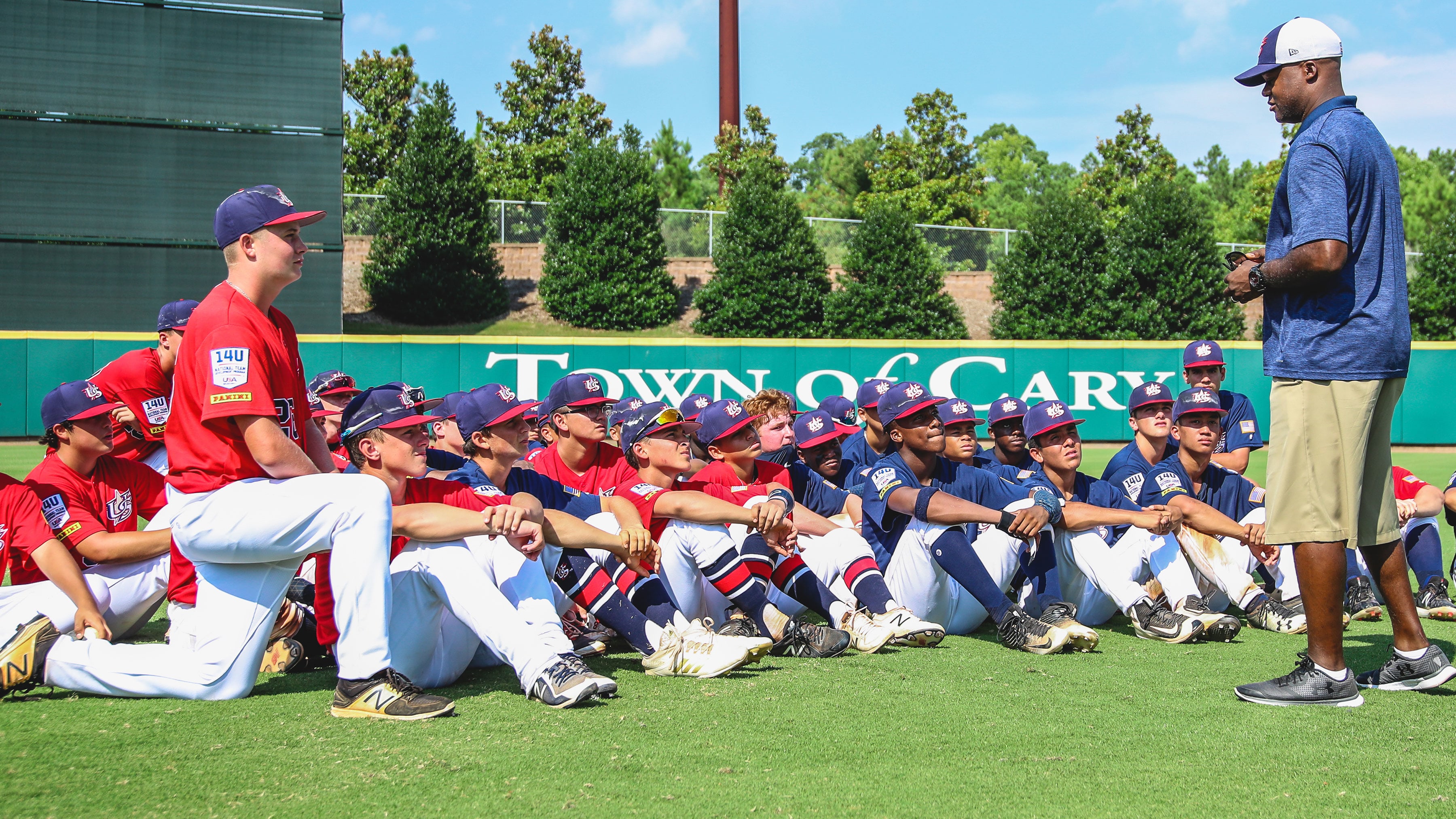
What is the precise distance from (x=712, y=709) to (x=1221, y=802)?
54.6 inches

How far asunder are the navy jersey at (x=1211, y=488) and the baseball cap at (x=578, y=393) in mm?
2473

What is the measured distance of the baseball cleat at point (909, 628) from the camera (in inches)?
165

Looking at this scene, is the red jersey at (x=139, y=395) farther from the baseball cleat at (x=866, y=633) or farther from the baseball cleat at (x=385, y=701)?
the baseball cleat at (x=866, y=633)

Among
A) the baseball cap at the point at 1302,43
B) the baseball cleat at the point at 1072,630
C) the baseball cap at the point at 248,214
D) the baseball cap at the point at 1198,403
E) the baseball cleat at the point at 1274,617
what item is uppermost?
the baseball cap at the point at 1302,43

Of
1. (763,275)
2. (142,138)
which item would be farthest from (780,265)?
(142,138)

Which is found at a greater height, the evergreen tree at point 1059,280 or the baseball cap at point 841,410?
the evergreen tree at point 1059,280

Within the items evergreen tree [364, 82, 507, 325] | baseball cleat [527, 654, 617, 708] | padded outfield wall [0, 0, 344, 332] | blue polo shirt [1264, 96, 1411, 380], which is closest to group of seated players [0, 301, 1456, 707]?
baseball cleat [527, 654, 617, 708]

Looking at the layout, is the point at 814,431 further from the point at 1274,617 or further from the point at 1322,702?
the point at 1322,702

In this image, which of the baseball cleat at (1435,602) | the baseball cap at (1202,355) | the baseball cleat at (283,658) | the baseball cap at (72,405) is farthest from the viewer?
the baseball cap at (1202,355)

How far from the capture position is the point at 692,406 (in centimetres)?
580

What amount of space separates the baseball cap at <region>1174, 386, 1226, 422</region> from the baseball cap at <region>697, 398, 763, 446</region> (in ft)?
6.65

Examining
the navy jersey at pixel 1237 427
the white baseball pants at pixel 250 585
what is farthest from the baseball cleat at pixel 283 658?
the navy jersey at pixel 1237 427

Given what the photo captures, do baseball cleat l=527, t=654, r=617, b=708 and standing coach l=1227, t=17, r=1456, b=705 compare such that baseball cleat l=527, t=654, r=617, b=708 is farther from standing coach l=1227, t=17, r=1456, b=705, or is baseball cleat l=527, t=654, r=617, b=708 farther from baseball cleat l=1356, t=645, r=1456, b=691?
baseball cleat l=1356, t=645, r=1456, b=691

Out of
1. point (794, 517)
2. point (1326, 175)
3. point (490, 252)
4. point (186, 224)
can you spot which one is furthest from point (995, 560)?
point (490, 252)
